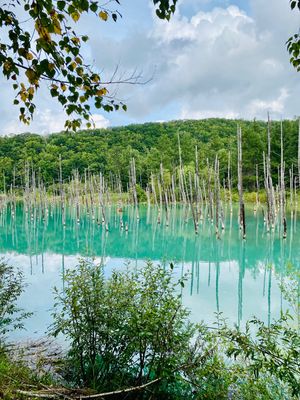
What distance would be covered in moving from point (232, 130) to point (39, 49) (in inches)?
2578

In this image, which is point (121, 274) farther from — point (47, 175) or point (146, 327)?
point (47, 175)

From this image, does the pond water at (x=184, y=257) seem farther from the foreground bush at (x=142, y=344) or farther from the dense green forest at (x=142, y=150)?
the dense green forest at (x=142, y=150)

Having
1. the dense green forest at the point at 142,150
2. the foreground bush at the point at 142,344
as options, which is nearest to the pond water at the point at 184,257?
the foreground bush at the point at 142,344

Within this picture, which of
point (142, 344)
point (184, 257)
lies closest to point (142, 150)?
point (184, 257)

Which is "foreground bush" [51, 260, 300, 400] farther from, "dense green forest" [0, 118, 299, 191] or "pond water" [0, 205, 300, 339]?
"dense green forest" [0, 118, 299, 191]

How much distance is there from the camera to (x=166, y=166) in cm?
4838

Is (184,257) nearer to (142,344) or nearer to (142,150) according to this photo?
(142,344)

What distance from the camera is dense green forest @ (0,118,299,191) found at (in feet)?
131

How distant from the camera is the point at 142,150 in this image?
6675 cm

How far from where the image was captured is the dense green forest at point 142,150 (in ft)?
131

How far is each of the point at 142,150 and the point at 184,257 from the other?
50.1 m

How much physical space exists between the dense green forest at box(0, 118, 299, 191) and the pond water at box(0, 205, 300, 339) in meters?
9.24

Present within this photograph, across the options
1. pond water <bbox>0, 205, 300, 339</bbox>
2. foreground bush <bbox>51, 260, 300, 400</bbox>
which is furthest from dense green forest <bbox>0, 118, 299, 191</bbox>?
foreground bush <bbox>51, 260, 300, 400</bbox>

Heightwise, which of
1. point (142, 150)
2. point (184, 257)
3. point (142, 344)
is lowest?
point (184, 257)
